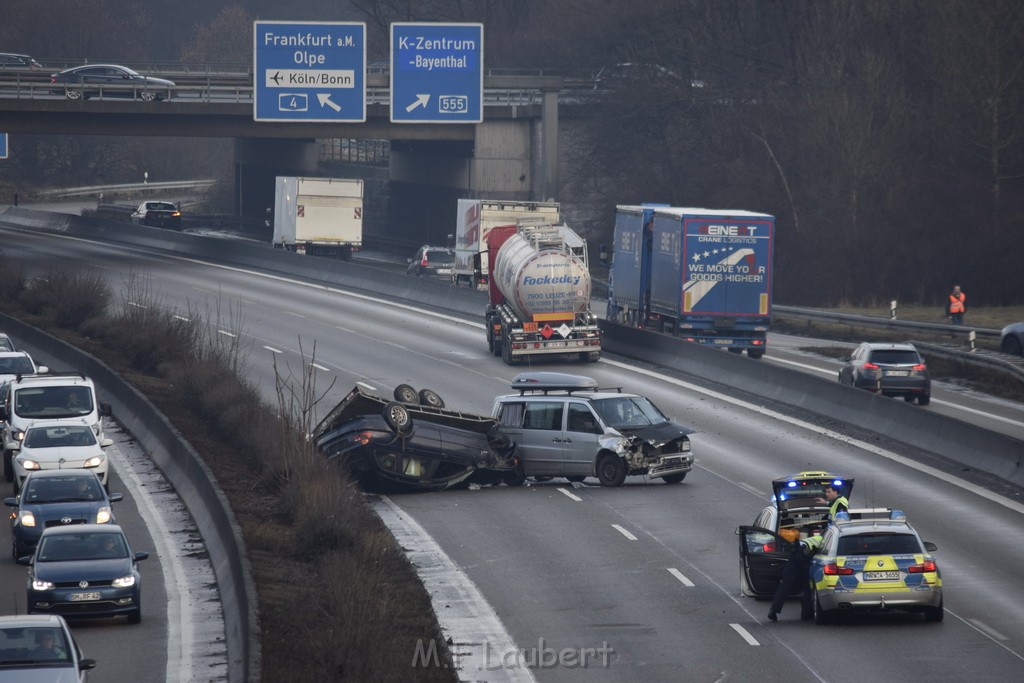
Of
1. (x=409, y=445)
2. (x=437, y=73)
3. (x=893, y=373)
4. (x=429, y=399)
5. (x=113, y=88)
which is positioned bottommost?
(x=409, y=445)

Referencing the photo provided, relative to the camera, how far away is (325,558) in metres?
21.4

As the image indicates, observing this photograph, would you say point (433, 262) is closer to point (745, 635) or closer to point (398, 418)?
point (398, 418)

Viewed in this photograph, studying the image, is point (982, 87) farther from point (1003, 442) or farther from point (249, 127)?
point (1003, 442)

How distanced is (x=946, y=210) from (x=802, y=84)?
12522mm

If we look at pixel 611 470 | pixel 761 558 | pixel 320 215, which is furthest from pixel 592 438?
pixel 320 215

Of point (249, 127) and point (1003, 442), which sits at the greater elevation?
point (249, 127)

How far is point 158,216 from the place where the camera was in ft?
274

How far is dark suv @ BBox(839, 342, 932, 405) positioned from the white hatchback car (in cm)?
1878

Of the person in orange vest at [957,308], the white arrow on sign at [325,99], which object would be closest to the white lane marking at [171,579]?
the white arrow on sign at [325,99]

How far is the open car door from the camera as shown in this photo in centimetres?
2009

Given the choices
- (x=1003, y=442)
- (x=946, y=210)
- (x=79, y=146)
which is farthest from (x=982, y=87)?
(x=79, y=146)

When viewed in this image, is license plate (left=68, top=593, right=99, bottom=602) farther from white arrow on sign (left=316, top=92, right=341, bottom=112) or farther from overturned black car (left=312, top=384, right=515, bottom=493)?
white arrow on sign (left=316, top=92, right=341, bottom=112)

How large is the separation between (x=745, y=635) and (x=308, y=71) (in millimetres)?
42922

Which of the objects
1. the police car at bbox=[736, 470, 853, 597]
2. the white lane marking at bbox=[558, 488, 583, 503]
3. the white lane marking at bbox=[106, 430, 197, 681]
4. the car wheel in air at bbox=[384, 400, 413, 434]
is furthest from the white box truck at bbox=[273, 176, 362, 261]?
the police car at bbox=[736, 470, 853, 597]
